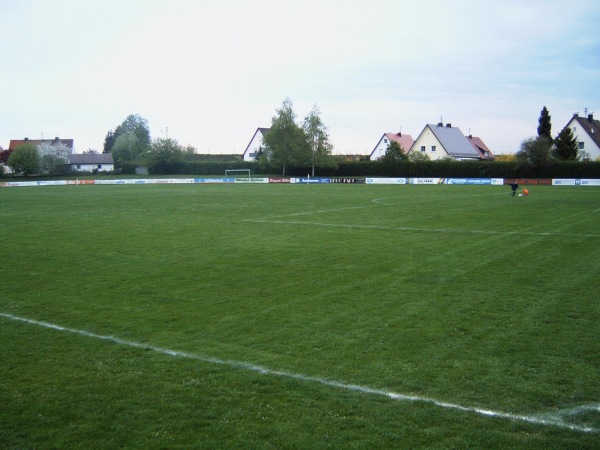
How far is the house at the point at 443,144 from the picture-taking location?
9350 cm

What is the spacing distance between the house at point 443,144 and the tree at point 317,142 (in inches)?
625

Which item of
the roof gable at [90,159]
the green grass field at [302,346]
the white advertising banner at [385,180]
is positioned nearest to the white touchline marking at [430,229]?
the green grass field at [302,346]

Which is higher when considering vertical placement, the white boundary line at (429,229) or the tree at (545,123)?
the tree at (545,123)

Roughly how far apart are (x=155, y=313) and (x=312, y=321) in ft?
8.76

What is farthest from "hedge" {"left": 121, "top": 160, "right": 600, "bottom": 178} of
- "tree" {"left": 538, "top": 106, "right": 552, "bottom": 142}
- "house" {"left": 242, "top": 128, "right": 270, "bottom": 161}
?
"house" {"left": 242, "top": 128, "right": 270, "bottom": 161}

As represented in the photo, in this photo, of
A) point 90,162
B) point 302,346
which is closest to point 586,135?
point 302,346

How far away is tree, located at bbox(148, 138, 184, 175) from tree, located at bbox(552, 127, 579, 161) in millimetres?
56820

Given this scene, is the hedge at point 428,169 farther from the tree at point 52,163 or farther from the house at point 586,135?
the house at point 586,135

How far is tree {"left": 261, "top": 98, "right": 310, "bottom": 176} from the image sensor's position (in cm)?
8406

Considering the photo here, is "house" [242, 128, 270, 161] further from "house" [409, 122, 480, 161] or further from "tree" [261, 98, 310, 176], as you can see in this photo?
"house" [409, 122, 480, 161]

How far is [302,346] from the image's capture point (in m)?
7.52

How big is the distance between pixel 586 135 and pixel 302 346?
8485 cm

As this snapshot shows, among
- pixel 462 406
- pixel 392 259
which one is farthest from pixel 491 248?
pixel 462 406

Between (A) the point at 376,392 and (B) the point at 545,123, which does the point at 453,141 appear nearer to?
(B) the point at 545,123
